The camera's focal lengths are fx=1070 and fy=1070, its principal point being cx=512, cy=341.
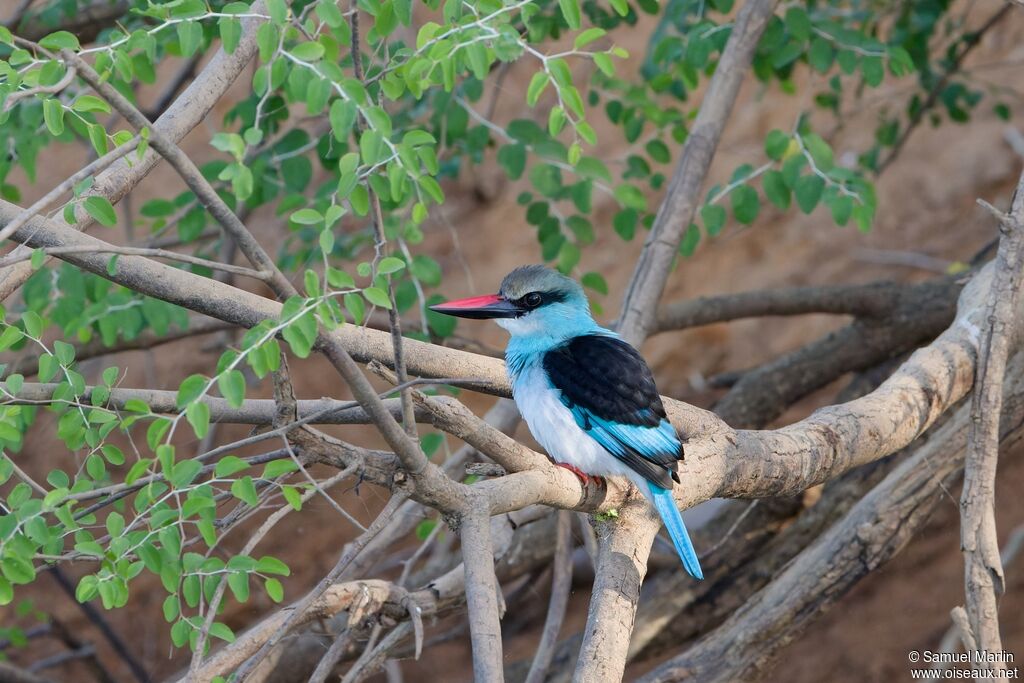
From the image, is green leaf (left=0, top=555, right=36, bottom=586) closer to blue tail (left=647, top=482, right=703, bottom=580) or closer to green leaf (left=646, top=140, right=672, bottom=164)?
blue tail (left=647, top=482, right=703, bottom=580)

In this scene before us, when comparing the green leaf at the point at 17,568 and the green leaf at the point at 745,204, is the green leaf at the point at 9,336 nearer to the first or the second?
the green leaf at the point at 17,568

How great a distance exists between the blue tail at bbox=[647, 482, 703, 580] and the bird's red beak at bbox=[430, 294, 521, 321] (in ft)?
2.10

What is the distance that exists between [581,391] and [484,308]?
368 mm

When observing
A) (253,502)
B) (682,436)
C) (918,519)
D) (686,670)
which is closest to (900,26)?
(918,519)

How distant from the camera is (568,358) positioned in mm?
2373

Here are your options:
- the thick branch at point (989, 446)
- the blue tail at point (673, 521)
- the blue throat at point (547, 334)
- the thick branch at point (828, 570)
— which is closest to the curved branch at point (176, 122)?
the blue throat at point (547, 334)

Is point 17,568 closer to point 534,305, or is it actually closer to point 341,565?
point 341,565

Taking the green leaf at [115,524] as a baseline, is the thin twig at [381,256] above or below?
above

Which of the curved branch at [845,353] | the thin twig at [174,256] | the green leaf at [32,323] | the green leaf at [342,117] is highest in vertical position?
the green leaf at [342,117]

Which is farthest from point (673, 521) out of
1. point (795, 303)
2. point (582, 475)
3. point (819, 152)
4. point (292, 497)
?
point (795, 303)

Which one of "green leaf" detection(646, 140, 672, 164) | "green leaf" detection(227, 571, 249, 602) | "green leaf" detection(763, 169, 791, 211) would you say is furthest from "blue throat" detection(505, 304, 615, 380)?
"green leaf" detection(227, 571, 249, 602)

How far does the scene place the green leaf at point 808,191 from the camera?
108 inches

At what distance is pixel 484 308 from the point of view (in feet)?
8.32

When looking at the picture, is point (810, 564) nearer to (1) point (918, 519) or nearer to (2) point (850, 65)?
(1) point (918, 519)
